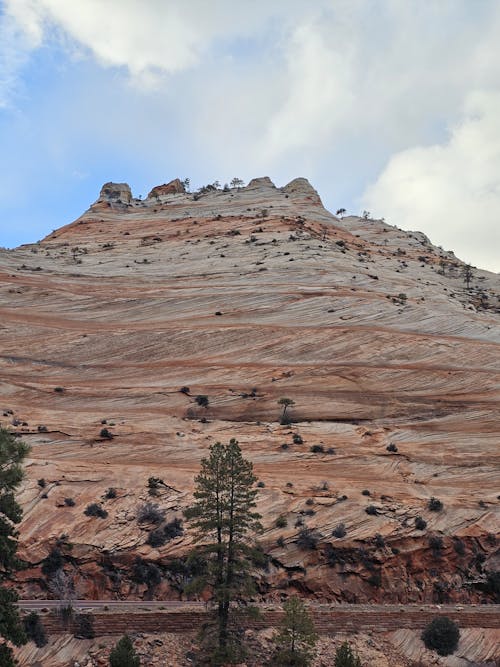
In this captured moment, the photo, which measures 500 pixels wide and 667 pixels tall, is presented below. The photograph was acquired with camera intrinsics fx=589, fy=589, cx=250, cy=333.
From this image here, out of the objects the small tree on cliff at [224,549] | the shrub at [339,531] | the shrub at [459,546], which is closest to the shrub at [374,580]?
the shrub at [339,531]

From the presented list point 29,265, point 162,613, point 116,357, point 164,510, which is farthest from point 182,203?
point 162,613

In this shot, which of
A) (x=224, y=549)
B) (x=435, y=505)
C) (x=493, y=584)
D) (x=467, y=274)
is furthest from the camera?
(x=467, y=274)

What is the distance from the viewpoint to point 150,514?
31.0m

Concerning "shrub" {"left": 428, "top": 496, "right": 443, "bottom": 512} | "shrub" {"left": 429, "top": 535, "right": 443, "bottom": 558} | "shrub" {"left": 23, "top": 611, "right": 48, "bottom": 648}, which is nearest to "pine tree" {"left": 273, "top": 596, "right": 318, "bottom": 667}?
"shrub" {"left": 23, "top": 611, "right": 48, "bottom": 648}

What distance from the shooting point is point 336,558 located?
30.7m

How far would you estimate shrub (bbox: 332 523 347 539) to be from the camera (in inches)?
1236

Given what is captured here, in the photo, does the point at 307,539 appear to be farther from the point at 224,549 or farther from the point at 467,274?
the point at 467,274

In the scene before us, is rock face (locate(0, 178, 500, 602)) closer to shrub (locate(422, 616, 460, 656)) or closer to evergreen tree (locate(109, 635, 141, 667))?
shrub (locate(422, 616, 460, 656))

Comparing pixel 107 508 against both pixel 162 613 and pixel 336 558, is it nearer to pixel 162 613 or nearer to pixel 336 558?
pixel 162 613

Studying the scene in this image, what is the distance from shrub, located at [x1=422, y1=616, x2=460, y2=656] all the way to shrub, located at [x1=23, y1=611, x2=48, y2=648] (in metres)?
17.1

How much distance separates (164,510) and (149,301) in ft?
95.4

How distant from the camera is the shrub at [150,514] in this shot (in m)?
30.9

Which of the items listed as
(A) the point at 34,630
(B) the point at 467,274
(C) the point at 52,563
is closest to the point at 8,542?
(A) the point at 34,630

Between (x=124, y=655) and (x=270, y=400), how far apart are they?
78.5ft
